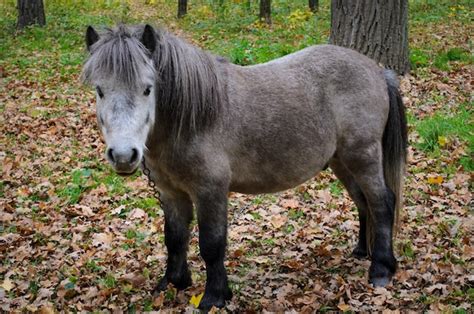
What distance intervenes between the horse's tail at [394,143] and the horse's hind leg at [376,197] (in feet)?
0.49

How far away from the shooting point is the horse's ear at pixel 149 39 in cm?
333

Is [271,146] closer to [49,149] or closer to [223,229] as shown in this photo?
[223,229]

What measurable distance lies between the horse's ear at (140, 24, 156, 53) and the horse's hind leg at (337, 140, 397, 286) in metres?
1.84

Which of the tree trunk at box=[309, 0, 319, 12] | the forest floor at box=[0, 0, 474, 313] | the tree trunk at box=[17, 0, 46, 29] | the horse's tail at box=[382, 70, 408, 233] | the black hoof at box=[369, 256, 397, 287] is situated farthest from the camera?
the tree trunk at box=[309, 0, 319, 12]

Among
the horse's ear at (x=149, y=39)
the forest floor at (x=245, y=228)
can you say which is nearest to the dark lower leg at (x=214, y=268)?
the forest floor at (x=245, y=228)

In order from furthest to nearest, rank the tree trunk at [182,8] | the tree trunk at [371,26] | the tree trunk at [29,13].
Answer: the tree trunk at [182,8]
the tree trunk at [29,13]
the tree trunk at [371,26]

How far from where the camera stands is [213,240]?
3814 mm

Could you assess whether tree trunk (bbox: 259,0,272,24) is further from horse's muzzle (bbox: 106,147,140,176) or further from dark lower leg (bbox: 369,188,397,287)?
horse's muzzle (bbox: 106,147,140,176)

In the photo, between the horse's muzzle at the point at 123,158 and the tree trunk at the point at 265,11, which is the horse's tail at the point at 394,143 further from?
the tree trunk at the point at 265,11

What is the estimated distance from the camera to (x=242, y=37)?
47.1 feet

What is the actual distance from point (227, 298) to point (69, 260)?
1739mm

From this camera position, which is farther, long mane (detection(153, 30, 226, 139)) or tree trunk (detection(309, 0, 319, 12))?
tree trunk (detection(309, 0, 319, 12))

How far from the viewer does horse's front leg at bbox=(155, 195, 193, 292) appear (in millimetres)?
4180

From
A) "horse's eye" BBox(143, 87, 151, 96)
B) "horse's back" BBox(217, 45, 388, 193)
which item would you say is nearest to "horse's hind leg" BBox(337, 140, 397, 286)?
"horse's back" BBox(217, 45, 388, 193)
